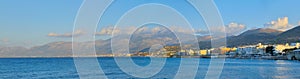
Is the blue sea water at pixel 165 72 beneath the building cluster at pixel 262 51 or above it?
beneath

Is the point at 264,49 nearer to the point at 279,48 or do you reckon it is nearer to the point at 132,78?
the point at 279,48

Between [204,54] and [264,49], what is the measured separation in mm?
35814

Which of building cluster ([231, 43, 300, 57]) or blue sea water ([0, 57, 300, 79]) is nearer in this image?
blue sea water ([0, 57, 300, 79])

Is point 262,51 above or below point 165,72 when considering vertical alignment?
above

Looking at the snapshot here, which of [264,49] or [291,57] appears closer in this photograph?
[291,57]

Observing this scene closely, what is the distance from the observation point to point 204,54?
181875mm

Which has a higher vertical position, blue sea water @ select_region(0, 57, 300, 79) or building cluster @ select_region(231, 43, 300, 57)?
building cluster @ select_region(231, 43, 300, 57)

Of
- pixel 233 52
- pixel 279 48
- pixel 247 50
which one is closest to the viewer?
pixel 279 48

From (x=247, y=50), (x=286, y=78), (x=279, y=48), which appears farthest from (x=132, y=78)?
(x=247, y=50)

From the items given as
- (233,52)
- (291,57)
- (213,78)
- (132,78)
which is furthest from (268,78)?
(233,52)

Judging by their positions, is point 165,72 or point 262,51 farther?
point 262,51

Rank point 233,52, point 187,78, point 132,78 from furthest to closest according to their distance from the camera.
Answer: point 233,52 < point 132,78 < point 187,78

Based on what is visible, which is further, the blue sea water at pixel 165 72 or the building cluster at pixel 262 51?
the building cluster at pixel 262 51

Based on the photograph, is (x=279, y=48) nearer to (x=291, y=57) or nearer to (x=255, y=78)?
(x=291, y=57)
